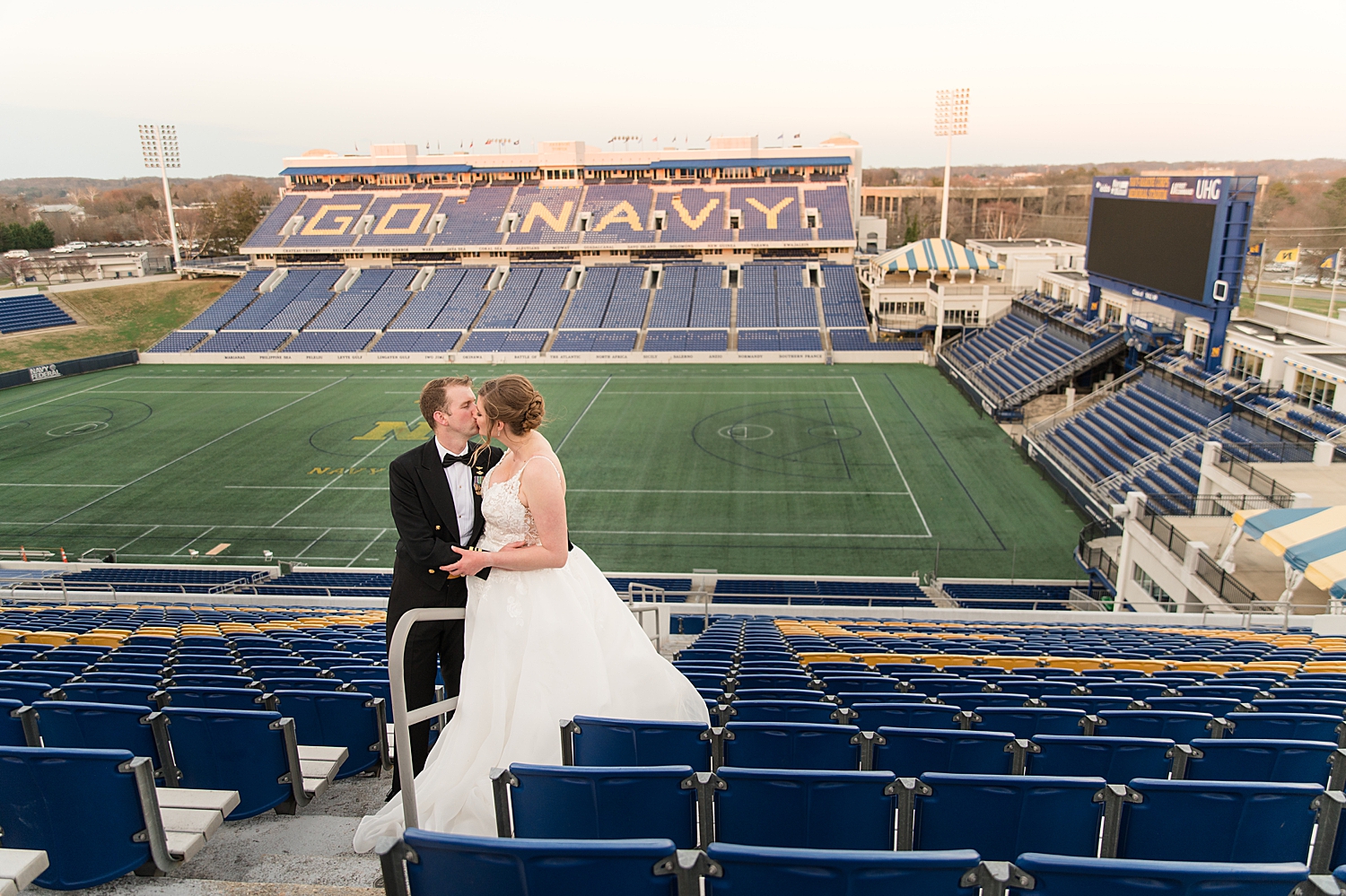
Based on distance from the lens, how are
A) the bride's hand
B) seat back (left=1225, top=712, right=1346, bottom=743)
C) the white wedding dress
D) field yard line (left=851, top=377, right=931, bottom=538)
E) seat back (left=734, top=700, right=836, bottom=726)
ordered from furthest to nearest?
field yard line (left=851, top=377, right=931, bottom=538)
seat back (left=1225, top=712, right=1346, bottom=743)
seat back (left=734, top=700, right=836, bottom=726)
the bride's hand
the white wedding dress

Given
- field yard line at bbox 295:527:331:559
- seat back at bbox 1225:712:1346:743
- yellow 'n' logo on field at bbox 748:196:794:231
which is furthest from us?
yellow 'n' logo on field at bbox 748:196:794:231

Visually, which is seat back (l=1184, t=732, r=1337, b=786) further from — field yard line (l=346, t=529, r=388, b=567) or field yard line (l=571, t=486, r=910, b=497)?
field yard line (l=571, t=486, r=910, b=497)

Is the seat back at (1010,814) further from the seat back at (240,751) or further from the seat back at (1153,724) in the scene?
the seat back at (240,751)

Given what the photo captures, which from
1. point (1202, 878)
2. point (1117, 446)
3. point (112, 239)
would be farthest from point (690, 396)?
point (112, 239)

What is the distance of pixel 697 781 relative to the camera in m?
3.30

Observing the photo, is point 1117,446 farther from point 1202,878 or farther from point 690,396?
point 1202,878

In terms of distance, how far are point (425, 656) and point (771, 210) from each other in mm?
62171

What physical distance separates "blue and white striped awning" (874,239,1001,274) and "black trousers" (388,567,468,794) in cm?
4833

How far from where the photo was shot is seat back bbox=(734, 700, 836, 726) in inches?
197

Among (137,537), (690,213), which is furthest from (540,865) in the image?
(690,213)

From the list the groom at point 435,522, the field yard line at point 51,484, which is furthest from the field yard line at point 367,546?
the groom at point 435,522

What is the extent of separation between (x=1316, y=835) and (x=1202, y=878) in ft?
4.65

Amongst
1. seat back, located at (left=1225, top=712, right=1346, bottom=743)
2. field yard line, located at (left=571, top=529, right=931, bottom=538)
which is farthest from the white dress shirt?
field yard line, located at (left=571, top=529, right=931, bottom=538)

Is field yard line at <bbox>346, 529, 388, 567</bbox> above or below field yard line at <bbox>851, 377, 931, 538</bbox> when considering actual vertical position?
below
